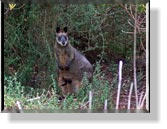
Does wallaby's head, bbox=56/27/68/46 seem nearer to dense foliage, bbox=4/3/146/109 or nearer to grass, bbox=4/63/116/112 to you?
dense foliage, bbox=4/3/146/109

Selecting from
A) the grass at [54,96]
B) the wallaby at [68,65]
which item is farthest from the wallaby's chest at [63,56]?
the grass at [54,96]

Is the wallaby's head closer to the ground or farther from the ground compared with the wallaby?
farther from the ground

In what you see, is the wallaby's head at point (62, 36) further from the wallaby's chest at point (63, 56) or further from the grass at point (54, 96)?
the grass at point (54, 96)

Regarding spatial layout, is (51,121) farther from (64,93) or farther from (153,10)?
(153,10)

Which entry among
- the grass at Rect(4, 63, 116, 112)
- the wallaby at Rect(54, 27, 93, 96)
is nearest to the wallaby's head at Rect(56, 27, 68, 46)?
the wallaby at Rect(54, 27, 93, 96)

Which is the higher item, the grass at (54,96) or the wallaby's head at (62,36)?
the wallaby's head at (62,36)

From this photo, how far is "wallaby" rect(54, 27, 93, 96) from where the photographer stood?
10195mm

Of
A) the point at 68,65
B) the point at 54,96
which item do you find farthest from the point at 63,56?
the point at 54,96

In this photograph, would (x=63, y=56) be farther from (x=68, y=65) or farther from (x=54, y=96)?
(x=54, y=96)

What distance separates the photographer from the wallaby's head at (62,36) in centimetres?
1018

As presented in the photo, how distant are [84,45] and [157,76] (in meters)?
0.51

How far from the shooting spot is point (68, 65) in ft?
33.6

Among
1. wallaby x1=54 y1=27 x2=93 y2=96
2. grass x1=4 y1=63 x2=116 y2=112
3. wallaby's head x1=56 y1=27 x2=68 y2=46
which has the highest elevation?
wallaby's head x1=56 y1=27 x2=68 y2=46

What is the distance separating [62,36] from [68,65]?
0.66ft
